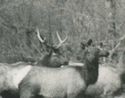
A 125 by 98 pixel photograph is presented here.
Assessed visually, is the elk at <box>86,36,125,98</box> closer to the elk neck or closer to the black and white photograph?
the black and white photograph

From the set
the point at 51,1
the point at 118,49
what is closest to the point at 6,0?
the point at 51,1

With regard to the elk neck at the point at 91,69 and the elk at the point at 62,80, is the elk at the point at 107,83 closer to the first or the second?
the elk neck at the point at 91,69

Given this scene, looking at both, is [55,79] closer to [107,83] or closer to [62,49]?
[107,83]

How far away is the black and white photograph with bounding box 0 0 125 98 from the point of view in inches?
593

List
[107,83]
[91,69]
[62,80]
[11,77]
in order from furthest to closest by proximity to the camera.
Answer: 1. [107,83]
2. [11,77]
3. [91,69]
4. [62,80]

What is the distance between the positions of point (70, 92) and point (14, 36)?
1108cm

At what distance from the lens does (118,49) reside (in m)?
21.1

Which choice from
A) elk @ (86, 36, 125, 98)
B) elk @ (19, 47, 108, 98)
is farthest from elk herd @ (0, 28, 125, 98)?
elk @ (86, 36, 125, 98)

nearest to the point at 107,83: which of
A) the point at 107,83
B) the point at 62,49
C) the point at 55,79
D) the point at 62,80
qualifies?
the point at 107,83

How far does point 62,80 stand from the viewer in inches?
593

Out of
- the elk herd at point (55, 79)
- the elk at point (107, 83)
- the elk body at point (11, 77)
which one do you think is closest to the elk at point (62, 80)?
the elk herd at point (55, 79)

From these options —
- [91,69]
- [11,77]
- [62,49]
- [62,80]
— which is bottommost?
[62,49]

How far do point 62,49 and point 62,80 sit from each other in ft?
21.2

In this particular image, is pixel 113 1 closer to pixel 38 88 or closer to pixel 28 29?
pixel 28 29
